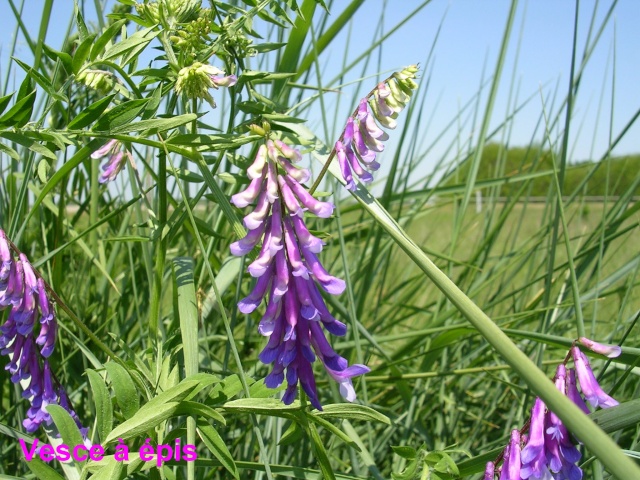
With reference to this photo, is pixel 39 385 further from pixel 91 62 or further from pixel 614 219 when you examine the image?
pixel 614 219

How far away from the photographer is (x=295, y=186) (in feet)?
1.83

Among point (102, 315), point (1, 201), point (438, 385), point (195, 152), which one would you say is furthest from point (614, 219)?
point (1, 201)

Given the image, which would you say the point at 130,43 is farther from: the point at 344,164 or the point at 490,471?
the point at 490,471

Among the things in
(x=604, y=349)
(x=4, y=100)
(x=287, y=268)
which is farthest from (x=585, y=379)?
(x=4, y=100)

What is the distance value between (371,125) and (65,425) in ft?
1.36

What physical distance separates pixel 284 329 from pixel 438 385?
0.81 m

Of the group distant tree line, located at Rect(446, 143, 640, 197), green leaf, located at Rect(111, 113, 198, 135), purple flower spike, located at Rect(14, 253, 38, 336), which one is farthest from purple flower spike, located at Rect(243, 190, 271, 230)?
distant tree line, located at Rect(446, 143, 640, 197)

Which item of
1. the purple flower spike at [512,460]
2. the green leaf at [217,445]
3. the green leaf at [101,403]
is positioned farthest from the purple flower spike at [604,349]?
the green leaf at [101,403]

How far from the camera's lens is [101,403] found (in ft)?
2.05

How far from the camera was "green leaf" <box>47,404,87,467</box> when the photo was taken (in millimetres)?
615

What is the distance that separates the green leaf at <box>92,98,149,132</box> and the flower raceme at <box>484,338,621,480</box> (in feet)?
1.52

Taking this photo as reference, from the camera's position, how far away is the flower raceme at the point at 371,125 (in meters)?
0.63

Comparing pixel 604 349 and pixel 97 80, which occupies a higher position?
pixel 97 80

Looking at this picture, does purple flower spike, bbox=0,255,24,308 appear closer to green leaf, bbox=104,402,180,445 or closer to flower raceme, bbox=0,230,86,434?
flower raceme, bbox=0,230,86,434
